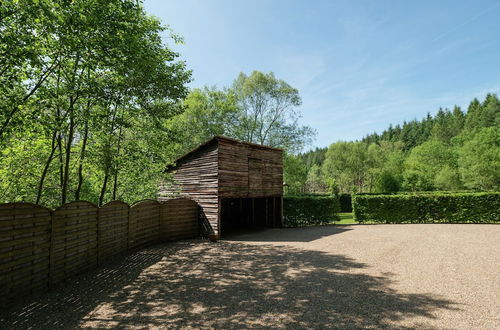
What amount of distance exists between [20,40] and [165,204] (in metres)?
9.00

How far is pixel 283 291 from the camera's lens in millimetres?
6523

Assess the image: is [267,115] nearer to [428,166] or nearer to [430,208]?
[430,208]

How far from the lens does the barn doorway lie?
Answer: 63.3 feet

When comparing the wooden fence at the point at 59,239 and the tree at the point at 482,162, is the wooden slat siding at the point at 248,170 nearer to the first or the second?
the wooden fence at the point at 59,239

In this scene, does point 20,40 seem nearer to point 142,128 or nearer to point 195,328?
point 142,128

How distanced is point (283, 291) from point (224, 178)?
335 inches

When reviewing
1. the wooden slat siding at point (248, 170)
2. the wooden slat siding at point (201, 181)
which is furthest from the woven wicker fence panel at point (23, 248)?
the wooden slat siding at point (248, 170)

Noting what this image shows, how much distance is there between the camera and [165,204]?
1342 cm

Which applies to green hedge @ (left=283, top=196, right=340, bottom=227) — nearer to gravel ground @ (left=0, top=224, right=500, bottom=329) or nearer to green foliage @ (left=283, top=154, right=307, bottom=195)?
gravel ground @ (left=0, top=224, right=500, bottom=329)

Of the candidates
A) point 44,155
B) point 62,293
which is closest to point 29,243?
point 62,293

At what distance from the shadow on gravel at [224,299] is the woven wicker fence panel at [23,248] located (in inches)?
17.7

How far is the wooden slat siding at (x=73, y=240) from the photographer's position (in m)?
6.86

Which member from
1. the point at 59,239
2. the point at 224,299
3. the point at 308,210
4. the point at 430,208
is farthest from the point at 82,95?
the point at 430,208

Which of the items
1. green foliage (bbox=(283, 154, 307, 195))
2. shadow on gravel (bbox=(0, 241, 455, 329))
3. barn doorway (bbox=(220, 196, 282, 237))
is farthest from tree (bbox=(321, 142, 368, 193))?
shadow on gravel (bbox=(0, 241, 455, 329))
